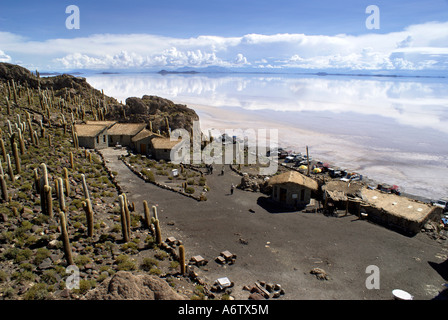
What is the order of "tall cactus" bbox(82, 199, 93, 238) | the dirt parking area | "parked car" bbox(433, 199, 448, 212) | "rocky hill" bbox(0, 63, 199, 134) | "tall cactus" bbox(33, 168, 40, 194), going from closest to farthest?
the dirt parking area → "tall cactus" bbox(82, 199, 93, 238) → "tall cactus" bbox(33, 168, 40, 194) → "parked car" bbox(433, 199, 448, 212) → "rocky hill" bbox(0, 63, 199, 134)

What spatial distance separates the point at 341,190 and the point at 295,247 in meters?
11.8

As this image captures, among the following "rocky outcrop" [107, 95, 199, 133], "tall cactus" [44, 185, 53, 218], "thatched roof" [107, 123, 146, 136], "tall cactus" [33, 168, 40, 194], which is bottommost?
"tall cactus" [44, 185, 53, 218]

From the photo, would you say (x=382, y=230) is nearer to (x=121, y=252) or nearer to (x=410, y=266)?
(x=410, y=266)

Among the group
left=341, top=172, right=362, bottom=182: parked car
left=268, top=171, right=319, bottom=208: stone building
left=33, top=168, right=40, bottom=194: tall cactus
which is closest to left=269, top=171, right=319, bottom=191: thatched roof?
left=268, top=171, right=319, bottom=208: stone building

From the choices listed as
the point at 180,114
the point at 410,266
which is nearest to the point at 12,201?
the point at 410,266

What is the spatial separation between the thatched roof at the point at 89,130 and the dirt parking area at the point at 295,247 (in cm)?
1363

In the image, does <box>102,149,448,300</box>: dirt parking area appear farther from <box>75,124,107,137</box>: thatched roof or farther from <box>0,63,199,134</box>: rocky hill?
<box>0,63,199,134</box>: rocky hill

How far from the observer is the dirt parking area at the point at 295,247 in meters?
16.0

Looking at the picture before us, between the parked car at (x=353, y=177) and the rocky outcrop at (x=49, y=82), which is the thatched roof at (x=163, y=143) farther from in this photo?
the rocky outcrop at (x=49, y=82)

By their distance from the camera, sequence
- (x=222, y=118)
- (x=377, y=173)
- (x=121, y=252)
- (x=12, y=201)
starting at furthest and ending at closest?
(x=222, y=118), (x=377, y=173), (x=12, y=201), (x=121, y=252)

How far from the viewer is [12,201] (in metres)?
18.5

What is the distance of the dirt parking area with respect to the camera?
16000 mm

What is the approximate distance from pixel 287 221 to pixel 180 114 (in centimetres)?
3261

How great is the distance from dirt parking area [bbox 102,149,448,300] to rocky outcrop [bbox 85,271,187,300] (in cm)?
510
